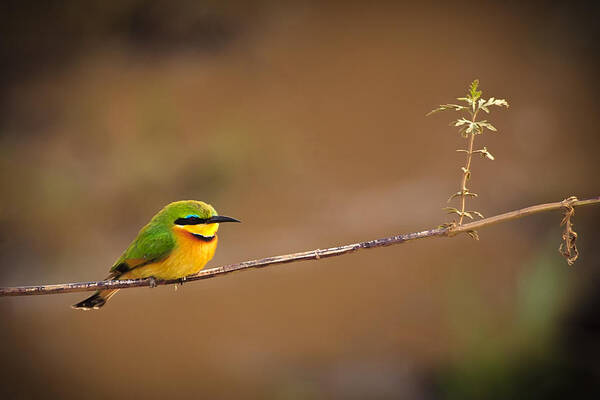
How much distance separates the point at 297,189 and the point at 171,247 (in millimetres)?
3439

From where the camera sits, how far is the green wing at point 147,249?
4.27 ft

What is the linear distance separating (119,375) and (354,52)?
2974mm

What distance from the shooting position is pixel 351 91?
4.87 meters

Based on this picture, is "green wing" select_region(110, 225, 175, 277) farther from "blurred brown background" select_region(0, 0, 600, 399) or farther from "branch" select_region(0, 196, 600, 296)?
"blurred brown background" select_region(0, 0, 600, 399)

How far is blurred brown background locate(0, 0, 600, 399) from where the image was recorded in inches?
156

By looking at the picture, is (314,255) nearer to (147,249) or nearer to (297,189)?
(147,249)

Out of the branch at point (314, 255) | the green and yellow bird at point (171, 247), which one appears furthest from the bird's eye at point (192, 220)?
the branch at point (314, 255)

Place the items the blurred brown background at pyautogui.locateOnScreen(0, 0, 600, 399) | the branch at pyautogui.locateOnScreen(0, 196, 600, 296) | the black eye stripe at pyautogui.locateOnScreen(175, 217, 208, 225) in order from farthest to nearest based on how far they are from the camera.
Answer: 1. the blurred brown background at pyautogui.locateOnScreen(0, 0, 600, 399)
2. the black eye stripe at pyautogui.locateOnScreen(175, 217, 208, 225)
3. the branch at pyautogui.locateOnScreen(0, 196, 600, 296)

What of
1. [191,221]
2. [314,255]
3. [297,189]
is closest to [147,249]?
[191,221]

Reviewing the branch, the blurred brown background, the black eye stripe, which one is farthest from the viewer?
the blurred brown background

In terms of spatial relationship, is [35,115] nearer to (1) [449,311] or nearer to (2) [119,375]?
(2) [119,375]

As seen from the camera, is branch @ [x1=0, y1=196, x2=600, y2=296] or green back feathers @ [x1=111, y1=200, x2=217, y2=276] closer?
branch @ [x1=0, y1=196, x2=600, y2=296]

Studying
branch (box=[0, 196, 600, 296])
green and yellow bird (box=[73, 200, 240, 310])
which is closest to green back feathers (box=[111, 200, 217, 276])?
green and yellow bird (box=[73, 200, 240, 310])

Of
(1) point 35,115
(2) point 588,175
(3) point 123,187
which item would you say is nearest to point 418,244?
(2) point 588,175
